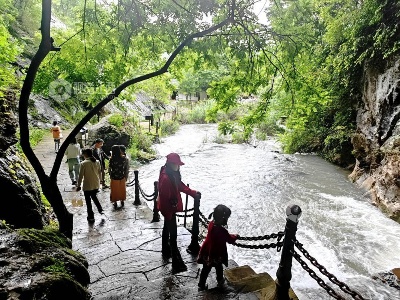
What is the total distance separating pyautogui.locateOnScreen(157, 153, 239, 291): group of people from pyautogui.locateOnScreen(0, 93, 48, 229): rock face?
2.56 m

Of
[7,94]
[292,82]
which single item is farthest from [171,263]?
[7,94]

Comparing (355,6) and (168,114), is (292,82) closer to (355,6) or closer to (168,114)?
(355,6)

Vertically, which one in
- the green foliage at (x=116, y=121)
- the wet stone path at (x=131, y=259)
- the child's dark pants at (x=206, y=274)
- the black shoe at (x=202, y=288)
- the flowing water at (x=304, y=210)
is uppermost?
the green foliage at (x=116, y=121)

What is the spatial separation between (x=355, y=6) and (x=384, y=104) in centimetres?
567

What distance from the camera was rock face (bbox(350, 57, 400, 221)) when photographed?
376 inches

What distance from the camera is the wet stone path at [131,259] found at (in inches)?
167

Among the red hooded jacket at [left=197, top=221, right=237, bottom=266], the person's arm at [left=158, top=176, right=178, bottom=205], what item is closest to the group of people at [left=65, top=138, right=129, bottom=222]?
the person's arm at [left=158, top=176, right=178, bottom=205]

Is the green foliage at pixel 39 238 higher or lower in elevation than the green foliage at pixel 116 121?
lower

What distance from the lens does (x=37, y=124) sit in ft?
62.0

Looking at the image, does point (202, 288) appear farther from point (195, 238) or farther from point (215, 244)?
point (195, 238)

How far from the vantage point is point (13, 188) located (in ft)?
16.9

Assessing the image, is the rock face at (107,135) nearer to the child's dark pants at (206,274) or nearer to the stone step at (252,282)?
the stone step at (252,282)

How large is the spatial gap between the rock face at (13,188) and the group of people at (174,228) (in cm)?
256

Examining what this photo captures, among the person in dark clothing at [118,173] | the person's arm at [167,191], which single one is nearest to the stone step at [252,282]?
the person's arm at [167,191]
